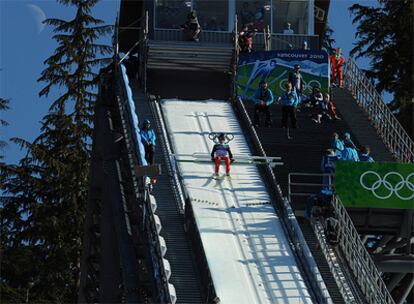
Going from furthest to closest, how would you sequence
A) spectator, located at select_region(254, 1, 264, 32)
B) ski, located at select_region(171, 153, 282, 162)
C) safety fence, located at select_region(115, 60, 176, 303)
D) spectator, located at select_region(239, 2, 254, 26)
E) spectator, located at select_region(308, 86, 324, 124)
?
1. spectator, located at select_region(239, 2, 254, 26)
2. spectator, located at select_region(254, 1, 264, 32)
3. spectator, located at select_region(308, 86, 324, 124)
4. ski, located at select_region(171, 153, 282, 162)
5. safety fence, located at select_region(115, 60, 176, 303)

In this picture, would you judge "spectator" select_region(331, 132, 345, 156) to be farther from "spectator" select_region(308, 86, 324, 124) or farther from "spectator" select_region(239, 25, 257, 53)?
"spectator" select_region(239, 25, 257, 53)

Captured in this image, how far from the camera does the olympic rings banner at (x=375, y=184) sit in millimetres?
38531

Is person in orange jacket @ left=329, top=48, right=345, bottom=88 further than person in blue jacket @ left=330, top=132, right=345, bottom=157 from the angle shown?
Answer: Yes

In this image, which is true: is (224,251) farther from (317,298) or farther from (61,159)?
(61,159)

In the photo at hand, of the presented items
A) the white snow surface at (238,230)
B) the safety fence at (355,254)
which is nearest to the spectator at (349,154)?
the safety fence at (355,254)

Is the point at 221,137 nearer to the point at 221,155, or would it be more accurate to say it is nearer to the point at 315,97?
the point at 221,155

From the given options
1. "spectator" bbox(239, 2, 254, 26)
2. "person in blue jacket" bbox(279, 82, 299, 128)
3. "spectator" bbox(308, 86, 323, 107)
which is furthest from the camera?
"spectator" bbox(239, 2, 254, 26)

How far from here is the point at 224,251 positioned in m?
36.0

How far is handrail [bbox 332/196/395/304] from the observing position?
114 feet

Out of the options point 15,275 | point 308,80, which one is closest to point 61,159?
point 15,275

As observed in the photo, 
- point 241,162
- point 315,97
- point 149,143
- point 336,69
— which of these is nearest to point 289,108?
point 315,97

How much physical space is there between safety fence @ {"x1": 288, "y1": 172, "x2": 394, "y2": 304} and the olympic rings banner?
394 millimetres

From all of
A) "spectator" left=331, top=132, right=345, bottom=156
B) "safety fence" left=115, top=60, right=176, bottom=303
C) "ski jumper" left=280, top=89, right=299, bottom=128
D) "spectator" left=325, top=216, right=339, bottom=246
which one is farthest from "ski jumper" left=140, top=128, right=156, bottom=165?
"spectator" left=325, top=216, right=339, bottom=246

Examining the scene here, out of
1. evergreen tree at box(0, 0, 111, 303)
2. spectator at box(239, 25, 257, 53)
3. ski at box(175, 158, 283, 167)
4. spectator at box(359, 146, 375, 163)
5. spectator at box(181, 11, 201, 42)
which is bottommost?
→ evergreen tree at box(0, 0, 111, 303)
